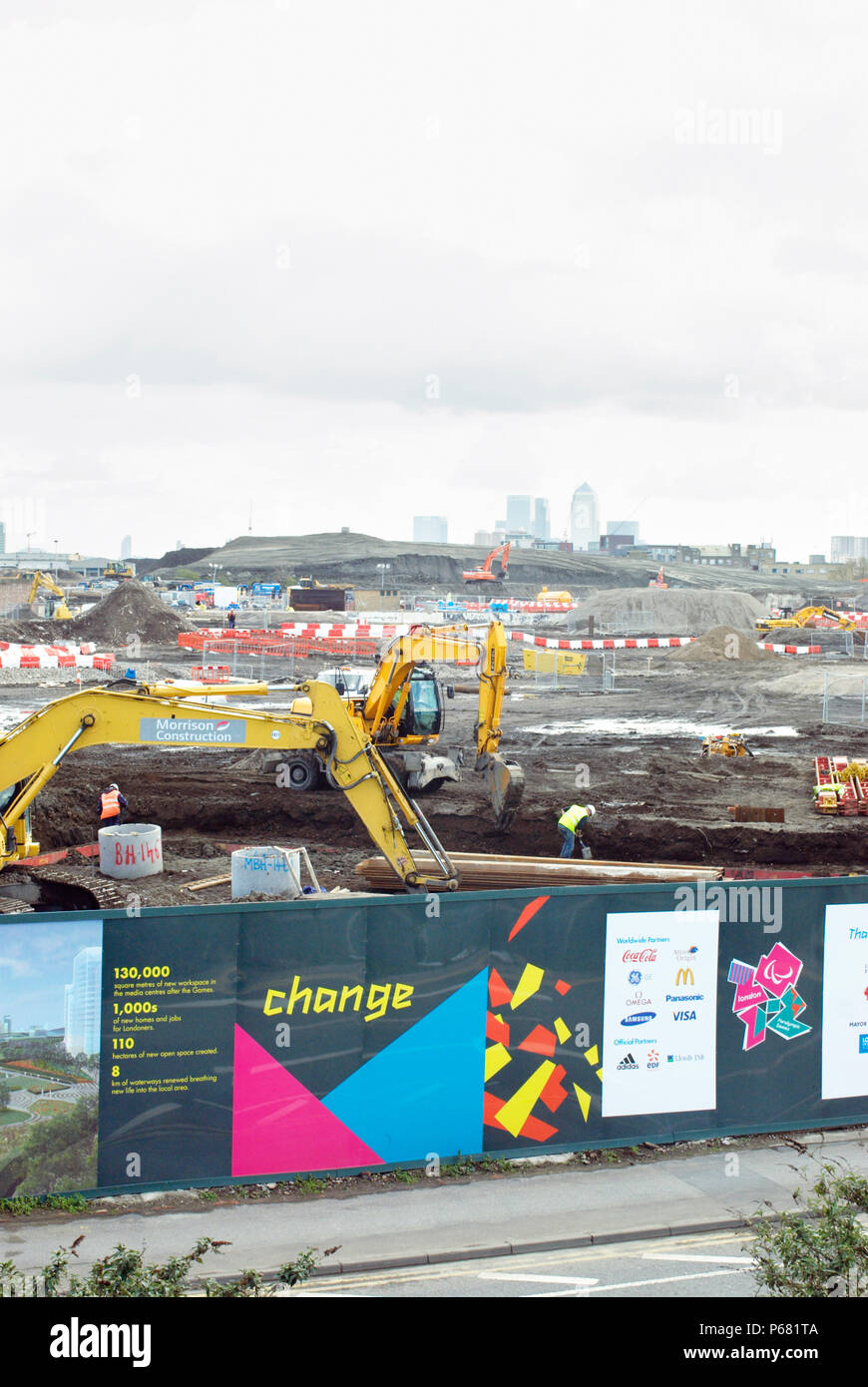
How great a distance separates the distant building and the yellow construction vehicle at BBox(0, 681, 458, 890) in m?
4.68

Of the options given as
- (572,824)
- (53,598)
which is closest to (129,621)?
(53,598)

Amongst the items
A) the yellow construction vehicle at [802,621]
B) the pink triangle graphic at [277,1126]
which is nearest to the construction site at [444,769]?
the pink triangle graphic at [277,1126]

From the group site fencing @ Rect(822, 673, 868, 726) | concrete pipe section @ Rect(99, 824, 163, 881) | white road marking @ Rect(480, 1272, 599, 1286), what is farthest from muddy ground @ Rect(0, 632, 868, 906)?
white road marking @ Rect(480, 1272, 599, 1286)

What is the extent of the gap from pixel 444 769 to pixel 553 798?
8.42ft

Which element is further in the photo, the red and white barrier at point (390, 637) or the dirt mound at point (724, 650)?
the dirt mound at point (724, 650)

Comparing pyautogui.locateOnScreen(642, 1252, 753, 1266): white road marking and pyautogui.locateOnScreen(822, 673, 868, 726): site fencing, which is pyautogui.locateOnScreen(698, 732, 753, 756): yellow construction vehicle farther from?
pyautogui.locateOnScreen(642, 1252, 753, 1266): white road marking

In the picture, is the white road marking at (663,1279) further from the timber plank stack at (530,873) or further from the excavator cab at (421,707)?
the excavator cab at (421,707)

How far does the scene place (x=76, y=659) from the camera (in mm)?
44344

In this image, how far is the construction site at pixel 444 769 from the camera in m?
15.1

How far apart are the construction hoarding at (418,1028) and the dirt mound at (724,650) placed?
150ft

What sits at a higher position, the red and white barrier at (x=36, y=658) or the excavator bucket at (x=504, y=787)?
the red and white barrier at (x=36, y=658)

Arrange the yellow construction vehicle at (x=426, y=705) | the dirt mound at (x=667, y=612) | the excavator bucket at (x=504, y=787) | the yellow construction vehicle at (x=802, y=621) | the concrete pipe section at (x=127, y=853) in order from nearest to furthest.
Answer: the concrete pipe section at (x=127, y=853)
the excavator bucket at (x=504, y=787)
the yellow construction vehicle at (x=426, y=705)
the yellow construction vehicle at (x=802, y=621)
the dirt mound at (x=667, y=612)
